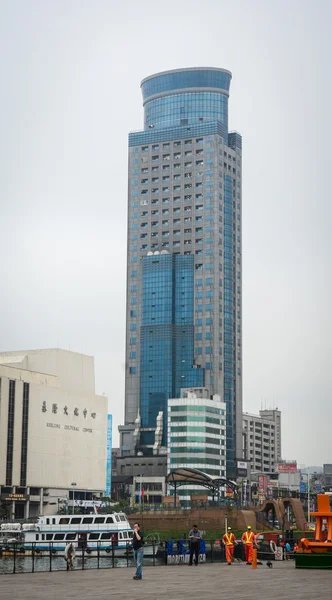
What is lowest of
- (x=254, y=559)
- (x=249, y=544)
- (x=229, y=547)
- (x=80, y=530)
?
(x=80, y=530)

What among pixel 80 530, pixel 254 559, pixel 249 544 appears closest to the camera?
pixel 254 559

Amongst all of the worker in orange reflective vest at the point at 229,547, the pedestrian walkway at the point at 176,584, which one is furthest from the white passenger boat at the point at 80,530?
the pedestrian walkway at the point at 176,584

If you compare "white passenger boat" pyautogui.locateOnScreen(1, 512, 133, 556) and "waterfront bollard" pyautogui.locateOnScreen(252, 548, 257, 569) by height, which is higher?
"waterfront bollard" pyautogui.locateOnScreen(252, 548, 257, 569)

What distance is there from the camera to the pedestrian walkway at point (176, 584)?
33812mm

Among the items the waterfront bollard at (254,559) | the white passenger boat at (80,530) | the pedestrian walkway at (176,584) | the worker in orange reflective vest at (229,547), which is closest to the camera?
the pedestrian walkway at (176,584)

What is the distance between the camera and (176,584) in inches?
1554

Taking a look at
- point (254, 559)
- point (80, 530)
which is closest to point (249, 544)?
point (254, 559)

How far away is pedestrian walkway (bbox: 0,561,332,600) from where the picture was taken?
33.8m

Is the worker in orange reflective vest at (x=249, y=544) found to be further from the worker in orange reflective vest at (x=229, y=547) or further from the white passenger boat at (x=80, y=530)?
the white passenger boat at (x=80, y=530)

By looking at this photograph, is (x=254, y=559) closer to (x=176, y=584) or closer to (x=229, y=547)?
(x=229, y=547)

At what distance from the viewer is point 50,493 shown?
654 ft

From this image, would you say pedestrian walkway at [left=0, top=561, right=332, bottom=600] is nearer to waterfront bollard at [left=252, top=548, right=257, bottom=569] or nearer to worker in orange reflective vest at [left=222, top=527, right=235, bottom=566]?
waterfront bollard at [left=252, top=548, right=257, bottom=569]

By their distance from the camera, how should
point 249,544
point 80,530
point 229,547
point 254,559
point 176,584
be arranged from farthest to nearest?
1. point 80,530
2. point 229,547
3. point 249,544
4. point 254,559
5. point 176,584

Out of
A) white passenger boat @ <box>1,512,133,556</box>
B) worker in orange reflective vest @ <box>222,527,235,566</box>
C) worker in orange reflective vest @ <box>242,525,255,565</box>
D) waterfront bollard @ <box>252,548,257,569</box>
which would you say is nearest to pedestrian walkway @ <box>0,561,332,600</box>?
Answer: waterfront bollard @ <box>252,548,257,569</box>
